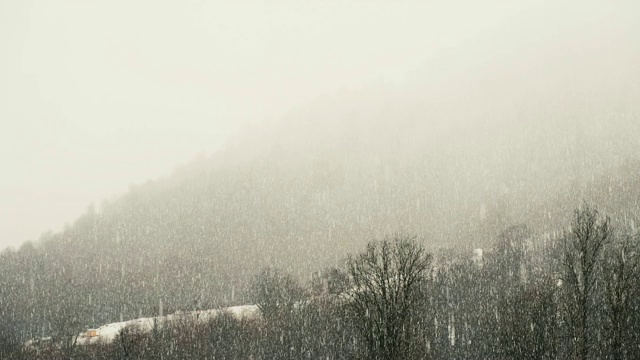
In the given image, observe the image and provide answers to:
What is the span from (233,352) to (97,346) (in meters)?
32.5

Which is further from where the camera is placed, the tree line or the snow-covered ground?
the snow-covered ground

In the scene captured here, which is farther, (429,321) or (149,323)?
(149,323)

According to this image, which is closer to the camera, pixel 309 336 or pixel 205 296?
pixel 309 336

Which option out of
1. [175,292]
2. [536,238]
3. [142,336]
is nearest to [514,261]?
[536,238]

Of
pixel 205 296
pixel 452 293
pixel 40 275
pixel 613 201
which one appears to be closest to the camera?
pixel 452 293

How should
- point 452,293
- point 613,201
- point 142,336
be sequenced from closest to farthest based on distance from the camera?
point 142,336
point 452,293
point 613,201

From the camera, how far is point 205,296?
17662cm

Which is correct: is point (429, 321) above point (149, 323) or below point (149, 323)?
below

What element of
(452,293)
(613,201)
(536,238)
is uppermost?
(613,201)

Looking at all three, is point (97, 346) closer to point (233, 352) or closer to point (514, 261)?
point (233, 352)

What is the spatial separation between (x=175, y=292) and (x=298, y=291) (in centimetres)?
9740

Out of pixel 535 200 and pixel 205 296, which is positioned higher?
pixel 535 200

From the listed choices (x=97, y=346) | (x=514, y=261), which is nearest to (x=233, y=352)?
(x=97, y=346)

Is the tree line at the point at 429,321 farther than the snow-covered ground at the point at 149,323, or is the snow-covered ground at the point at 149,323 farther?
the snow-covered ground at the point at 149,323
